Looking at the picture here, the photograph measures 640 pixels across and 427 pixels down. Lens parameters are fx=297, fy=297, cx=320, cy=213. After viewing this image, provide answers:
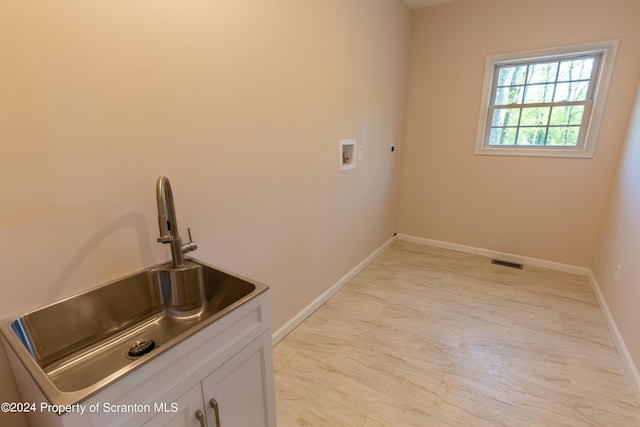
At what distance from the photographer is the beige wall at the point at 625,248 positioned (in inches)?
74.8

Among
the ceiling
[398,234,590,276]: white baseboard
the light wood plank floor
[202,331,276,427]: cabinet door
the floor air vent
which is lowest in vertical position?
the light wood plank floor

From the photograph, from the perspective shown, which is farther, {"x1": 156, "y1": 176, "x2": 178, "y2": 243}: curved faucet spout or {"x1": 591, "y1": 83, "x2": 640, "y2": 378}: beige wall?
{"x1": 591, "y1": 83, "x2": 640, "y2": 378}: beige wall

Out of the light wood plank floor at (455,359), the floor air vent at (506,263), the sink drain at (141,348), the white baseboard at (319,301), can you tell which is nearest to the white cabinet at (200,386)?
the sink drain at (141,348)

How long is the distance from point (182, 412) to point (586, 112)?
3.87 m

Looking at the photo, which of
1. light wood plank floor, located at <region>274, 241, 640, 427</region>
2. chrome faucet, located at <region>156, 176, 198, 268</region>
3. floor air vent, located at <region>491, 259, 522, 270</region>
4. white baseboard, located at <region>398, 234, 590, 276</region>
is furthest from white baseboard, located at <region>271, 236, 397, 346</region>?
floor air vent, located at <region>491, 259, 522, 270</region>

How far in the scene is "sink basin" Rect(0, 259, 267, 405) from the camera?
92 centimetres

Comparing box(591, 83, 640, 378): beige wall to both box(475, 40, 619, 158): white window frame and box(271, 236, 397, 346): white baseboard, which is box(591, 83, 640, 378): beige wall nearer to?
box(475, 40, 619, 158): white window frame

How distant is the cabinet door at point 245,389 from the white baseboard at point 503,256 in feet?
10.2

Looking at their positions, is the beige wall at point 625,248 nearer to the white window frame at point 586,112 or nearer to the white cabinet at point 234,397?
the white window frame at point 586,112

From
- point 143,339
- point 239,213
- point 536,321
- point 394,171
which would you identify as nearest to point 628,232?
point 536,321

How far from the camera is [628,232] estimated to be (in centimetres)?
217

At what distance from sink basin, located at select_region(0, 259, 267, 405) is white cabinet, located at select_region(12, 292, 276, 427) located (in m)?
0.04

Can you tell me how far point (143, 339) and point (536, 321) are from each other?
2679 millimetres

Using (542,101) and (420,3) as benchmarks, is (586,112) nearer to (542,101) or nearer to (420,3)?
(542,101)
